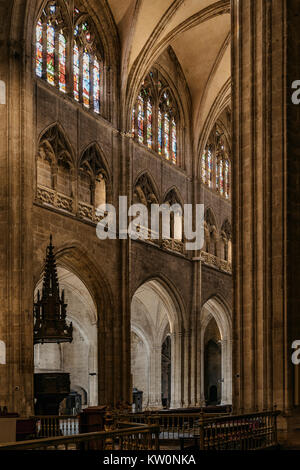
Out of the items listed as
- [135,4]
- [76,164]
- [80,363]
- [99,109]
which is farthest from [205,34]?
[80,363]

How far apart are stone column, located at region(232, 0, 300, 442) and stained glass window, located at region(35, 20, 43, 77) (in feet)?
33.9

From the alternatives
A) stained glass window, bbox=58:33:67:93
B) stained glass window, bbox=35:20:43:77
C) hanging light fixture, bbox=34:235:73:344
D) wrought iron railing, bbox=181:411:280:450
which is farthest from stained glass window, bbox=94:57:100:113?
wrought iron railing, bbox=181:411:280:450

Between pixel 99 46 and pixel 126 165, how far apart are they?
4.18 metres

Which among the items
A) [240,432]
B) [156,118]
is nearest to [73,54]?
[156,118]

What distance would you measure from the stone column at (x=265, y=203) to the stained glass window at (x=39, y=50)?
33.9ft

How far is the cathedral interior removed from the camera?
11625mm

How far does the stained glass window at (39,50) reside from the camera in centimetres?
2145

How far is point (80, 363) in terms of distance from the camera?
31.0m

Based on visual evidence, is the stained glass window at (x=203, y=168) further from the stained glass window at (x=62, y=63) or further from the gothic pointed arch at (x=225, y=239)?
the stained glass window at (x=62, y=63)

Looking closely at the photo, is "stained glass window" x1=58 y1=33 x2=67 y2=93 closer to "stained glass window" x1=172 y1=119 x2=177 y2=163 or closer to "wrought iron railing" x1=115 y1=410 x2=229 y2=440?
"stained glass window" x1=172 y1=119 x2=177 y2=163

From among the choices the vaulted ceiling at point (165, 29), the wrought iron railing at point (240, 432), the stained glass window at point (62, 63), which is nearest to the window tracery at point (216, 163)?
the vaulted ceiling at point (165, 29)
